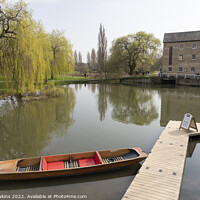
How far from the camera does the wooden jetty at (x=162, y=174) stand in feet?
17.4

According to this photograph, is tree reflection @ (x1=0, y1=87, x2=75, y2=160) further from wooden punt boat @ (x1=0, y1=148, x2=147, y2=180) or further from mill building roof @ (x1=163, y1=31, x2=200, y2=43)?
mill building roof @ (x1=163, y1=31, x2=200, y2=43)

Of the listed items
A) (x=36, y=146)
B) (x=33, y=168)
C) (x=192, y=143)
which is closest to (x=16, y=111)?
(x=36, y=146)

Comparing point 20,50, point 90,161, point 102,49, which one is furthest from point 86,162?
point 102,49

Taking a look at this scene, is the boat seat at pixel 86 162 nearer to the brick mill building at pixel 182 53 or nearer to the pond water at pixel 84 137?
the pond water at pixel 84 137

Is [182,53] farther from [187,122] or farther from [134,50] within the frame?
[187,122]

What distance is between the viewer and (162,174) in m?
6.30

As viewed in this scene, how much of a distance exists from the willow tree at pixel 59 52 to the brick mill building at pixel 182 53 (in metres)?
23.5

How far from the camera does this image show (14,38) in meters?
17.8

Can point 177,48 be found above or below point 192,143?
above

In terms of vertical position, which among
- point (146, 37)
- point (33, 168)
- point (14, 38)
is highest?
point (146, 37)

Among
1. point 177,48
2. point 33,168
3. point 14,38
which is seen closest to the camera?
point 33,168

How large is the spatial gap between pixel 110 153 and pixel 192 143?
5521 mm

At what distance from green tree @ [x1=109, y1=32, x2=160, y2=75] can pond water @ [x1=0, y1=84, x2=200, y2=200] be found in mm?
27765

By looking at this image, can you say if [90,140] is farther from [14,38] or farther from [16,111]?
[14,38]
